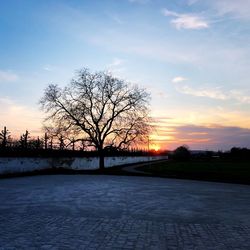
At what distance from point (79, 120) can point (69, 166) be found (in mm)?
4964

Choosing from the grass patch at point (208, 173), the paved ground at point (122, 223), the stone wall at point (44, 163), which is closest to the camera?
the paved ground at point (122, 223)

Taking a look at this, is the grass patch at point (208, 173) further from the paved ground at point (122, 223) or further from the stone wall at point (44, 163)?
the paved ground at point (122, 223)

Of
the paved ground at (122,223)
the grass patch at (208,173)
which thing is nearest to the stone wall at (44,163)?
the grass patch at (208,173)

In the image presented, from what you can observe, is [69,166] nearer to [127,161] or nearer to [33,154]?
[33,154]

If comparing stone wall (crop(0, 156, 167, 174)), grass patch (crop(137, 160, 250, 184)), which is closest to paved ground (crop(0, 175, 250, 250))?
grass patch (crop(137, 160, 250, 184))

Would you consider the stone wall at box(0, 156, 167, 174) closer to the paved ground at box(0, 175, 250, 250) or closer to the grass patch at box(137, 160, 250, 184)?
the grass patch at box(137, 160, 250, 184)

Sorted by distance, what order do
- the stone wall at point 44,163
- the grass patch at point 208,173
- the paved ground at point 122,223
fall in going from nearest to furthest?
1. the paved ground at point 122,223
2. the grass patch at point 208,173
3. the stone wall at point 44,163

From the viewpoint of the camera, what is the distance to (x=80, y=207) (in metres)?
13.0

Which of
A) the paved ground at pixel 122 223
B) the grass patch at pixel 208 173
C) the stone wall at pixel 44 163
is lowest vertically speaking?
the paved ground at pixel 122 223

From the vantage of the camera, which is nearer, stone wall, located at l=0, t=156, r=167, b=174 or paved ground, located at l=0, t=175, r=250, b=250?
paved ground, located at l=0, t=175, r=250, b=250

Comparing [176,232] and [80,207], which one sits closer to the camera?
[176,232]

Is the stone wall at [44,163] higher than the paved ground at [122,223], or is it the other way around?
the stone wall at [44,163]

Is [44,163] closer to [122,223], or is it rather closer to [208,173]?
[208,173]

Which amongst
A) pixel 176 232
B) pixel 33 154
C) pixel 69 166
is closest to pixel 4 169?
pixel 33 154
